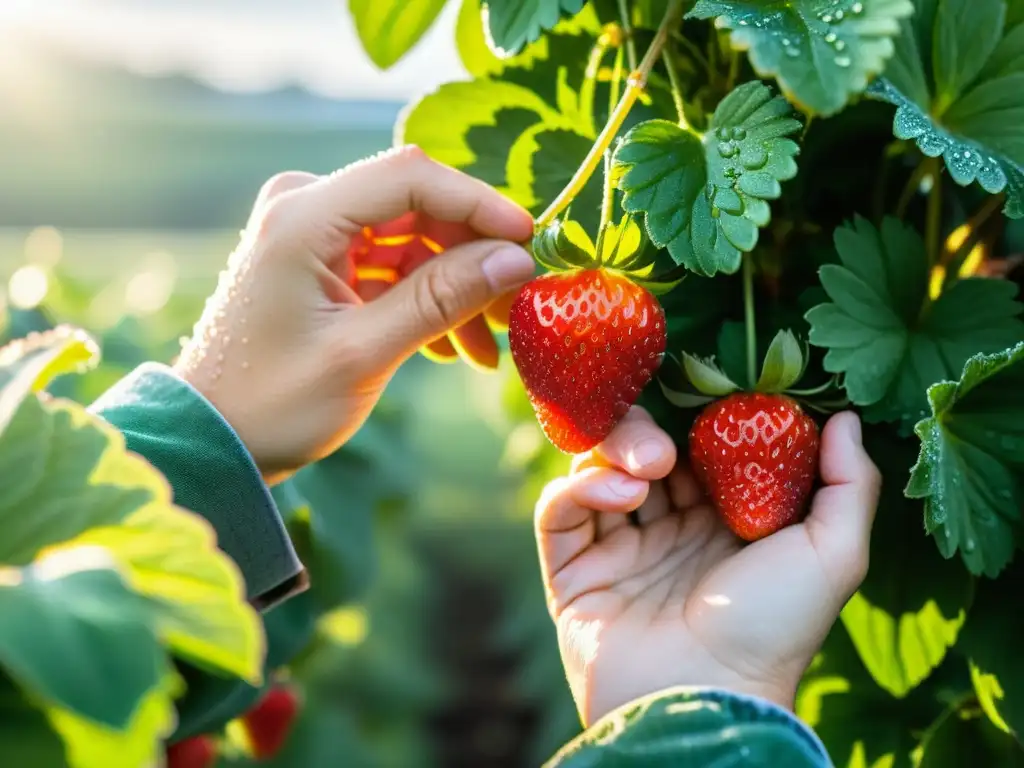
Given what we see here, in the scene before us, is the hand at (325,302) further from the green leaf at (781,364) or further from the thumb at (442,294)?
the green leaf at (781,364)

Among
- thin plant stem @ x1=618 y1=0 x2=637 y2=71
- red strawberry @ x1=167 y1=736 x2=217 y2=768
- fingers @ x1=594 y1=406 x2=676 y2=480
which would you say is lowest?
red strawberry @ x1=167 y1=736 x2=217 y2=768

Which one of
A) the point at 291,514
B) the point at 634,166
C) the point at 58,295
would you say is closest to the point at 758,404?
the point at 634,166

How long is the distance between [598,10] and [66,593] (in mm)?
595

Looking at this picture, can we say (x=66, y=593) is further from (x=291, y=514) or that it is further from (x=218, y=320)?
(x=291, y=514)

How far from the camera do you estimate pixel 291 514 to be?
1.27 m

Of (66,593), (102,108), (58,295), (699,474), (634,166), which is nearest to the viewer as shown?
(66,593)

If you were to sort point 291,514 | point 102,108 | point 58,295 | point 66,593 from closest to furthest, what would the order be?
point 66,593 < point 291,514 < point 58,295 < point 102,108

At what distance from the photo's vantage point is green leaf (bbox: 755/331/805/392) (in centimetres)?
69

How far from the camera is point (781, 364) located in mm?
700

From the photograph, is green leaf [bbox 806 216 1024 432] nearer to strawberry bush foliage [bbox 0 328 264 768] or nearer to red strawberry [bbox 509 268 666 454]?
red strawberry [bbox 509 268 666 454]

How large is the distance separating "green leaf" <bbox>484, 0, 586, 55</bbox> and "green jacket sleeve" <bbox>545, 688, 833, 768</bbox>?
39cm

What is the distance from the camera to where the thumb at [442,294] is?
0.82m

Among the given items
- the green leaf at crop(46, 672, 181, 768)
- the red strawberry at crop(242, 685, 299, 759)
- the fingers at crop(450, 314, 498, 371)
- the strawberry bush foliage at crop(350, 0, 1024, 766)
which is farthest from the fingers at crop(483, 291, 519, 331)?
the red strawberry at crop(242, 685, 299, 759)

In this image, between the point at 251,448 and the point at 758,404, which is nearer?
the point at 758,404
